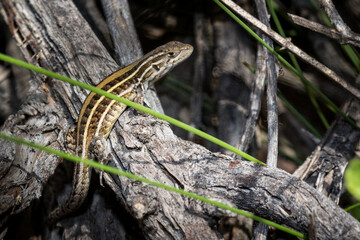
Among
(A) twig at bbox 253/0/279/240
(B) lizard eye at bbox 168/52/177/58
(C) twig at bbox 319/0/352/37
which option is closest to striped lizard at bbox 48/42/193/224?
(B) lizard eye at bbox 168/52/177/58

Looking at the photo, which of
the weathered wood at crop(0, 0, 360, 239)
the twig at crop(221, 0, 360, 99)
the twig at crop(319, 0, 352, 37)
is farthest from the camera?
the twig at crop(221, 0, 360, 99)

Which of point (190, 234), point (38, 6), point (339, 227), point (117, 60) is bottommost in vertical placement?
point (339, 227)

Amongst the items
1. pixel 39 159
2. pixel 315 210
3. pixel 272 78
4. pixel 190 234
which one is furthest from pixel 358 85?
pixel 39 159

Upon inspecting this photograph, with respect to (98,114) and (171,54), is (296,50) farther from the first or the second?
(98,114)

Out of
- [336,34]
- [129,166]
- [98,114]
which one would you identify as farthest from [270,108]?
[98,114]

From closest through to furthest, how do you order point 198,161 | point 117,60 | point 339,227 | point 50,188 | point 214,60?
point 339,227 < point 198,161 < point 50,188 < point 117,60 < point 214,60

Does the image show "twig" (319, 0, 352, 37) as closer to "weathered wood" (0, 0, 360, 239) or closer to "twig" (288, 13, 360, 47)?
"twig" (288, 13, 360, 47)

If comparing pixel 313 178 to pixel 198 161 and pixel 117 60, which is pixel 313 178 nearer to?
pixel 198 161
